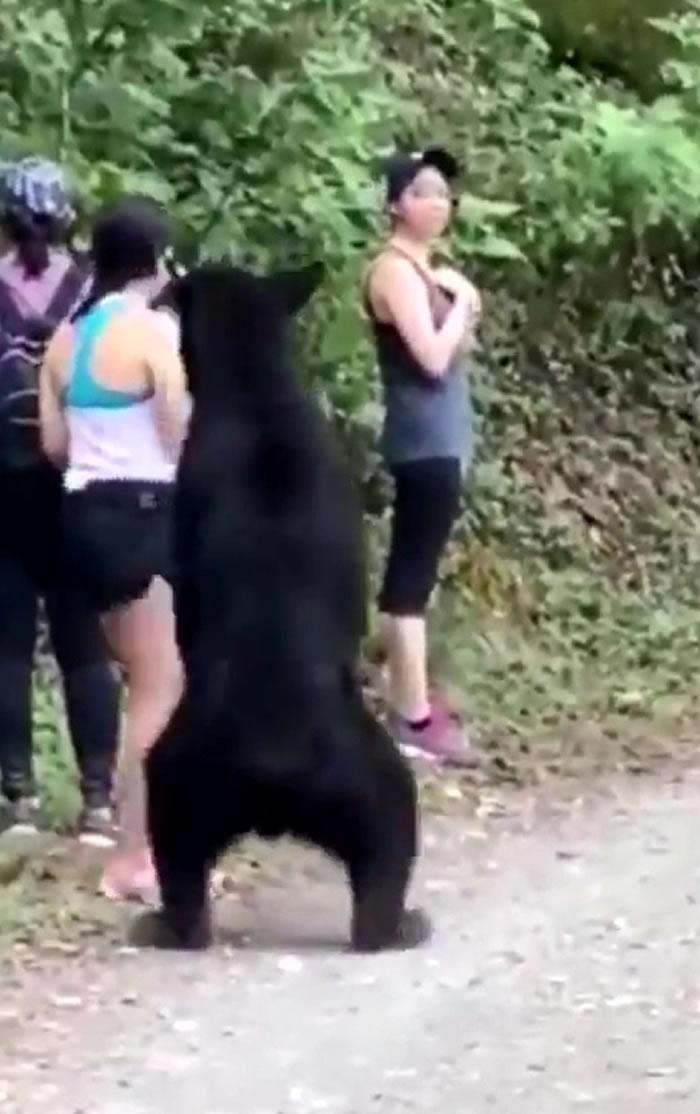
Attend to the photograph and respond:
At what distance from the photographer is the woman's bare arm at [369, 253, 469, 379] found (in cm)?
911

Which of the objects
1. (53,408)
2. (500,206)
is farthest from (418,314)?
(500,206)

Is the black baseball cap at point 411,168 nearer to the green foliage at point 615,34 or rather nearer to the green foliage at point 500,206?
the green foliage at point 500,206

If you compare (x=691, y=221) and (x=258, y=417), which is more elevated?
(x=258, y=417)

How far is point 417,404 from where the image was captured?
9266 millimetres

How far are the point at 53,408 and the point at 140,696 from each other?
883mm

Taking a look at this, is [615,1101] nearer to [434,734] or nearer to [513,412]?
[434,734]

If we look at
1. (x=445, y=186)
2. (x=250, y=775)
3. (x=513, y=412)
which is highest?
(x=445, y=186)

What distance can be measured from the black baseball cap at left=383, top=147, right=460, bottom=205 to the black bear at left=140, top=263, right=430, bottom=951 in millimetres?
2087

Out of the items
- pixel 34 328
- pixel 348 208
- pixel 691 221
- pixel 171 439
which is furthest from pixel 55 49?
pixel 691 221

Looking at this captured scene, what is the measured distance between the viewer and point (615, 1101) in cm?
593

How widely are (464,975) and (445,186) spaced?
3284mm

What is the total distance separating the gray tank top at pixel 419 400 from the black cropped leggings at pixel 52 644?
61.8 inches

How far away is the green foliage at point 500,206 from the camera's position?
35.1ft

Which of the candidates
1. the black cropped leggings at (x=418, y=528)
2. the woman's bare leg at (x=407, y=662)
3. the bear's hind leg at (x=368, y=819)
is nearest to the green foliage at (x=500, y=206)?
the woman's bare leg at (x=407, y=662)
